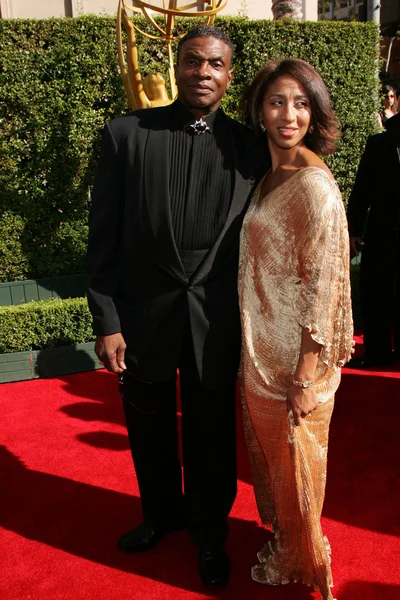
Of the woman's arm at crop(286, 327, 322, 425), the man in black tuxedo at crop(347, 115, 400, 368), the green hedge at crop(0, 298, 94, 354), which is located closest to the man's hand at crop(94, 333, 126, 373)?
the woman's arm at crop(286, 327, 322, 425)

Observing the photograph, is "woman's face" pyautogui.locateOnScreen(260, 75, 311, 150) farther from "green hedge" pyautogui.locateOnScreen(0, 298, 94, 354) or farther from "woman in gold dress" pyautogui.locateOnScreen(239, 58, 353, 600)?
Result: "green hedge" pyautogui.locateOnScreen(0, 298, 94, 354)

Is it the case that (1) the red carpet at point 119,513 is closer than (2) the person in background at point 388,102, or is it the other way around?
(1) the red carpet at point 119,513

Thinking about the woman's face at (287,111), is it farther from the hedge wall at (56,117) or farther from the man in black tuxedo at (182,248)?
the hedge wall at (56,117)

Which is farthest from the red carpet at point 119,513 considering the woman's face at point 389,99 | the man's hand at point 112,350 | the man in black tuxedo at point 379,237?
the woman's face at point 389,99

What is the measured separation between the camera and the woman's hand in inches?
88.4

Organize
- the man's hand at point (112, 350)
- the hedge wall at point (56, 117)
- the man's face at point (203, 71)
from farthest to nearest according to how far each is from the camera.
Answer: the hedge wall at point (56, 117)
the man's hand at point (112, 350)
the man's face at point (203, 71)

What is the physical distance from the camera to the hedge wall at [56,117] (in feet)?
20.8

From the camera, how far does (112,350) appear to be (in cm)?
252

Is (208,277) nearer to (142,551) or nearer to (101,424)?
(142,551)

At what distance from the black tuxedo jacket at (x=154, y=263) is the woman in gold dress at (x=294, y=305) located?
3.8 inches

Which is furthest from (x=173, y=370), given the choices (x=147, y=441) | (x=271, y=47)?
(x=271, y=47)

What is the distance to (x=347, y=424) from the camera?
4145mm

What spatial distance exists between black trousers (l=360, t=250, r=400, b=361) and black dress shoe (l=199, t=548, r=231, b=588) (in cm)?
306

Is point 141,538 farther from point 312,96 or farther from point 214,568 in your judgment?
point 312,96
